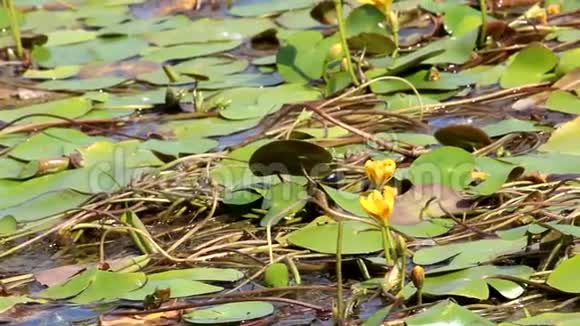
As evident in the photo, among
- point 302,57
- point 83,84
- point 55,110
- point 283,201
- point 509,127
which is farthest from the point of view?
point 83,84

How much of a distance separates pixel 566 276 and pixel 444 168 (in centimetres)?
53

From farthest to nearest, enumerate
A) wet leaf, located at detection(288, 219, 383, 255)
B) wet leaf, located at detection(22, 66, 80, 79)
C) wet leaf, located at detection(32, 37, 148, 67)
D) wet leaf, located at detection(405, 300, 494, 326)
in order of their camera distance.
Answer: wet leaf, located at detection(32, 37, 148, 67)
wet leaf, located at detection(22, 66, 80, 79)
wet leaf, located at detection(288, 219, 383, 255)
wet leaf, located at detection(405, 300, 494, 326)

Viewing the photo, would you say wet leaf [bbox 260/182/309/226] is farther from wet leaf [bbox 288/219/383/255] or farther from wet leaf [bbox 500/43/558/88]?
wet leaf [bbox 500/43/558/88]

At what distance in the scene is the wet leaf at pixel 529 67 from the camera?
2973 millimetres

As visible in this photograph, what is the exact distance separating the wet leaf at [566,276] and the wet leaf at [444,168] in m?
0.45

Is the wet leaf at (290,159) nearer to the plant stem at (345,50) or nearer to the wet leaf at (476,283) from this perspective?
the wet leaf at (476,283)

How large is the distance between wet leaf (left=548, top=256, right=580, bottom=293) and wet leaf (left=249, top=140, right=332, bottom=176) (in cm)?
54

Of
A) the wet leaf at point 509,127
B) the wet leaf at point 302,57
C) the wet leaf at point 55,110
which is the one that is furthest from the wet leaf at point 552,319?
the wet leaf at point 55,110

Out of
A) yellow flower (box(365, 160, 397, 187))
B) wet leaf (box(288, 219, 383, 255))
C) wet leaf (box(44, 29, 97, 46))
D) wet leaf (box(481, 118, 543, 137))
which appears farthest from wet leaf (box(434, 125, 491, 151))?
wet leaf (box(44, 29, 97, 46))

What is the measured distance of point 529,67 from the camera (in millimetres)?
2994

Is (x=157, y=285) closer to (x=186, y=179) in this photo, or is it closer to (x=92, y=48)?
(x=186, y=179)

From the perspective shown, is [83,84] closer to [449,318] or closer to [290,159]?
[290,159]

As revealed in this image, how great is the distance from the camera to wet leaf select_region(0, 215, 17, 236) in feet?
7.77

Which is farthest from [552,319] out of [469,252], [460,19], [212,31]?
[212,31]
